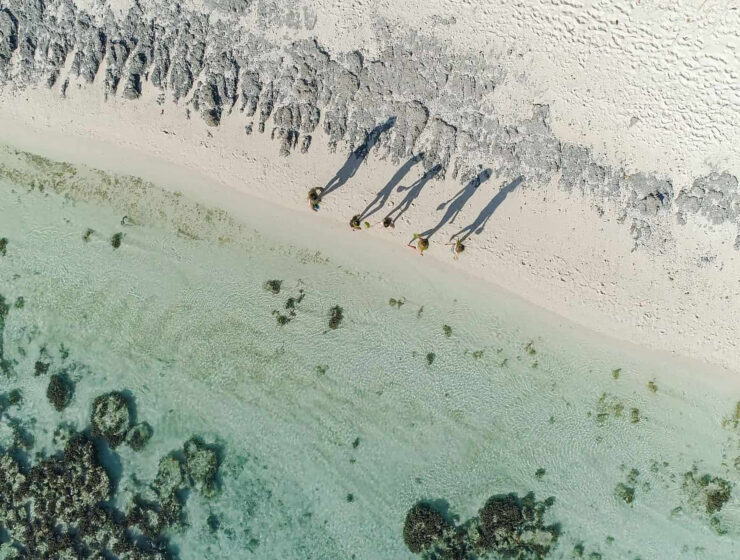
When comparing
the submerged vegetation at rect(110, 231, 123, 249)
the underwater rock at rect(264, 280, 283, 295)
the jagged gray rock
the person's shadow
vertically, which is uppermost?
the jagged gray rock

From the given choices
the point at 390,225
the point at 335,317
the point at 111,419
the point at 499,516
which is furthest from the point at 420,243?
the point at 111,419

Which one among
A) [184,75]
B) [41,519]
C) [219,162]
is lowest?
[41,519]

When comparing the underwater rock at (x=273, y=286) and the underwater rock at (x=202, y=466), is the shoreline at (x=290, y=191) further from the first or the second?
the underwater rock at (x=202, y=466)

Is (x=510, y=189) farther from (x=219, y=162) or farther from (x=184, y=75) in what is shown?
(x=184, y=75)

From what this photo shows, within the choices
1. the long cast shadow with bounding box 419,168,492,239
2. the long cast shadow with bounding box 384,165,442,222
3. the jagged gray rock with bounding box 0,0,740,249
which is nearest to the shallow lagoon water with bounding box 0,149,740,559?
the long cast shadow with bounding box 384,165,442,222

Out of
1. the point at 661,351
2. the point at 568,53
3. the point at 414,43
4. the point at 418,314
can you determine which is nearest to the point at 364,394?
the point at 418,314

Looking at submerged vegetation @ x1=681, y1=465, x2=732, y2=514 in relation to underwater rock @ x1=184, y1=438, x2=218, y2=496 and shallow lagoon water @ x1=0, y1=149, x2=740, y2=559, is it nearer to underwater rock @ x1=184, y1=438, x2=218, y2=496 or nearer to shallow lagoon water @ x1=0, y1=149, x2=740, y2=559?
shallow lagoon water @ x1=0, y1=149, x2=740, y2=559

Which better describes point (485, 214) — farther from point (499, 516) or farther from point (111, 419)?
point (111, 419)

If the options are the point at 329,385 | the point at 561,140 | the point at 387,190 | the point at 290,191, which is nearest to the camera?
the point at 561,140
